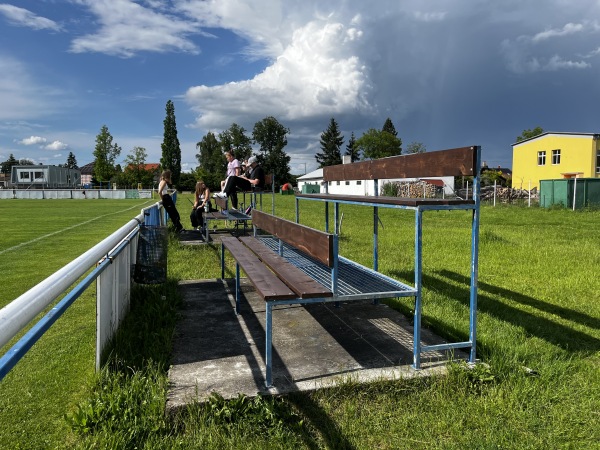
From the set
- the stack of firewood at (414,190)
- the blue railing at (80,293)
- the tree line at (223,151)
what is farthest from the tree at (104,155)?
the blue railing at (80,293)

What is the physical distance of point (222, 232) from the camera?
1198 cm

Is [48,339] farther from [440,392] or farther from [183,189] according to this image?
[183,189]

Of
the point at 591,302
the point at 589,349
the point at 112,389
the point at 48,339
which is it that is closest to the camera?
A: the point at 112,389

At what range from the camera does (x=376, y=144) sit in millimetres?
85125

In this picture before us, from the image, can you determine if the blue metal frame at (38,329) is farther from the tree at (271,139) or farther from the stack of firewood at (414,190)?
the tree at (271,139)

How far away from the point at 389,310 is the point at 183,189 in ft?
293

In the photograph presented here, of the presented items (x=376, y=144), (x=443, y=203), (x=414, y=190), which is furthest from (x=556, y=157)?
(x=376, y=144)

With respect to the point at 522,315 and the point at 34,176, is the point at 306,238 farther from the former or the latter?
the point at 34,176

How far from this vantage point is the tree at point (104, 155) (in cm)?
7844

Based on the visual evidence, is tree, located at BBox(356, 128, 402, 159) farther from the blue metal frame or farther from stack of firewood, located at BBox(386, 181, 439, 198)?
the blue metal frame

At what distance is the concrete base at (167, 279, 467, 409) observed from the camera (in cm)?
316

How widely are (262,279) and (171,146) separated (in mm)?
90581

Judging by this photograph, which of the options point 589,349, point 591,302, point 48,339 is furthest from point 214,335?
point 591,302

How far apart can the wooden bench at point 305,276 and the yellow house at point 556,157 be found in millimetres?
34906
